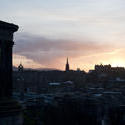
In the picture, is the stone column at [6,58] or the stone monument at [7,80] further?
the stone column at [6,58]

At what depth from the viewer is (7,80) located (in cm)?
1031

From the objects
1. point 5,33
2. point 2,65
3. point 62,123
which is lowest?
point 62,123

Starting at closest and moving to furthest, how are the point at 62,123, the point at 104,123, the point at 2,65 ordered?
the point at 2,65 < the point at 104,123 < the point at 62,123

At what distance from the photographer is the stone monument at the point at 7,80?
9844mm

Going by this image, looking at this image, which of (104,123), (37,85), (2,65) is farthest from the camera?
(37,85)

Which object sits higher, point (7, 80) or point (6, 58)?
point (6, 58)

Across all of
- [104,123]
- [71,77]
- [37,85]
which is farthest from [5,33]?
[71,77]

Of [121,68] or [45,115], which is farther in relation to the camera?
[121,68]

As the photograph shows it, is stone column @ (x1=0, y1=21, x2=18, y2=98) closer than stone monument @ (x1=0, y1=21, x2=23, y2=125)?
No

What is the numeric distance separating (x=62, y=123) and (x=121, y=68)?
116633 mm

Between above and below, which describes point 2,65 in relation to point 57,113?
above

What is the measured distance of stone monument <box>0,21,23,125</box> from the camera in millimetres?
9844

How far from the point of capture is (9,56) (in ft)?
33.9

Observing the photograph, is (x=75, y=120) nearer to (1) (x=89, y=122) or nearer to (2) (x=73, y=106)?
(1) (x=89, y=122)
